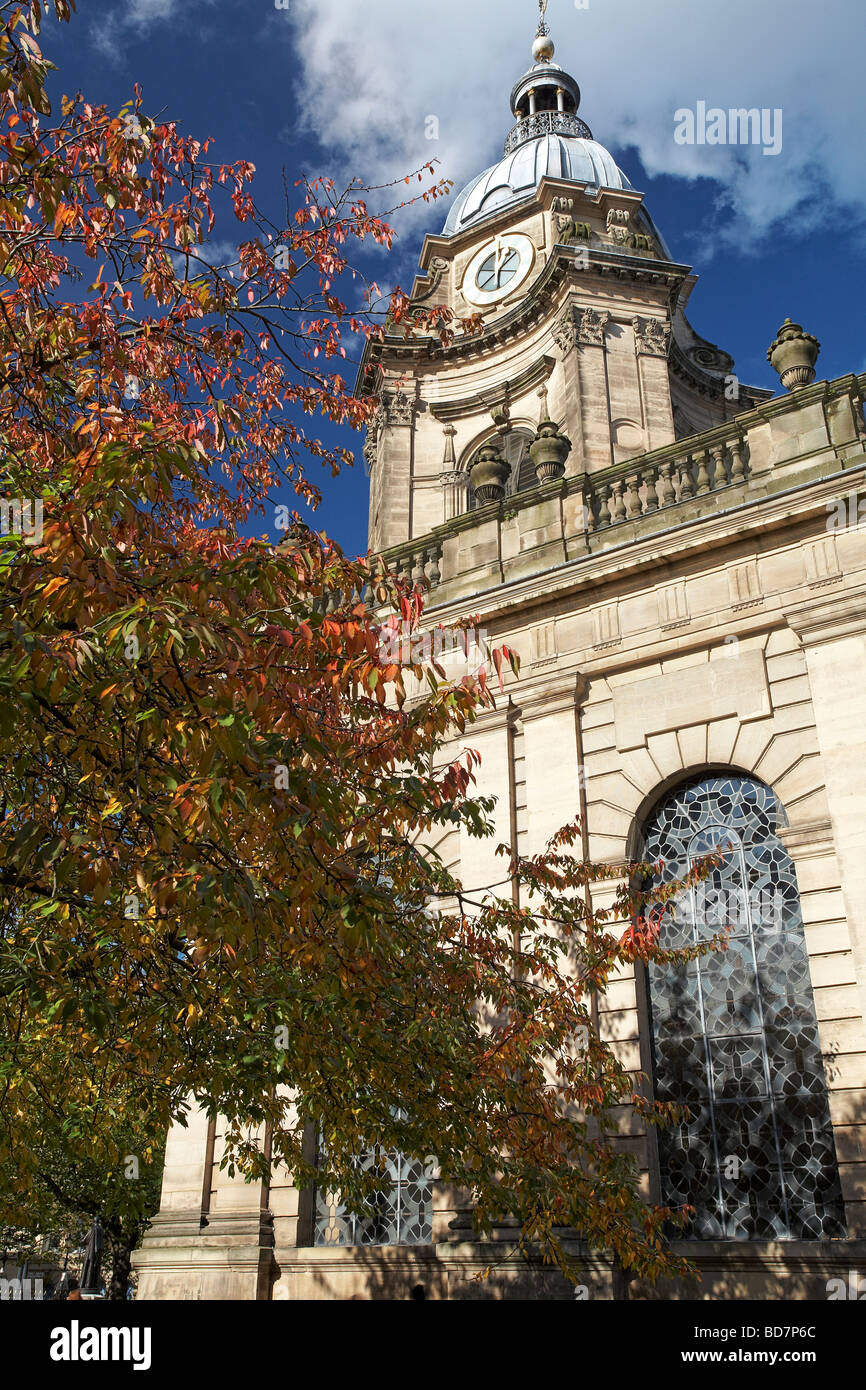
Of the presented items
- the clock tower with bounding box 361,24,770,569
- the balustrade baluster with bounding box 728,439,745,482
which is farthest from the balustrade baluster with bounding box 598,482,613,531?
the clock tower with bounding box 361,24,770,569

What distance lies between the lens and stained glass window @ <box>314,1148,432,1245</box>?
12852mm

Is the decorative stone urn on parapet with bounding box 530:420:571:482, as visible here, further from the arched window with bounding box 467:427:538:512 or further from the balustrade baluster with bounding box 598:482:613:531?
the arched window with bounding box 467:427:538:512

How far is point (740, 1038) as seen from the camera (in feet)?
37.6

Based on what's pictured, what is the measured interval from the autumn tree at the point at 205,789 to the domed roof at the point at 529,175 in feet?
71.2

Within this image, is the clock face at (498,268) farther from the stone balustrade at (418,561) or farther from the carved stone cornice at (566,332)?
the stone balustrade at (418,561)

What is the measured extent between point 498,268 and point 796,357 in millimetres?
15941

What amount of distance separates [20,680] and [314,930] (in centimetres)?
262

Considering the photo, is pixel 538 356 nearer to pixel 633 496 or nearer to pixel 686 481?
pixel 633 496

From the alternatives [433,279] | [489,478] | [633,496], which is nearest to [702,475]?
[633,496]

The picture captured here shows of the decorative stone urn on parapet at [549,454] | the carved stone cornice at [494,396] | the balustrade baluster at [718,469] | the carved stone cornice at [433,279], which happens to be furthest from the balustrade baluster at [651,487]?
the carved stone cornice at [433,279]

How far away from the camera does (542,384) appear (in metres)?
24.9

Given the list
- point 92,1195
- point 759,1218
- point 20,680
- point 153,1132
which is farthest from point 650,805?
point 92,1195

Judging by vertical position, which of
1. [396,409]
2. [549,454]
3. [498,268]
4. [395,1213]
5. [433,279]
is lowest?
[395,1213]

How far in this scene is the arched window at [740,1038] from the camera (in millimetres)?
10648
